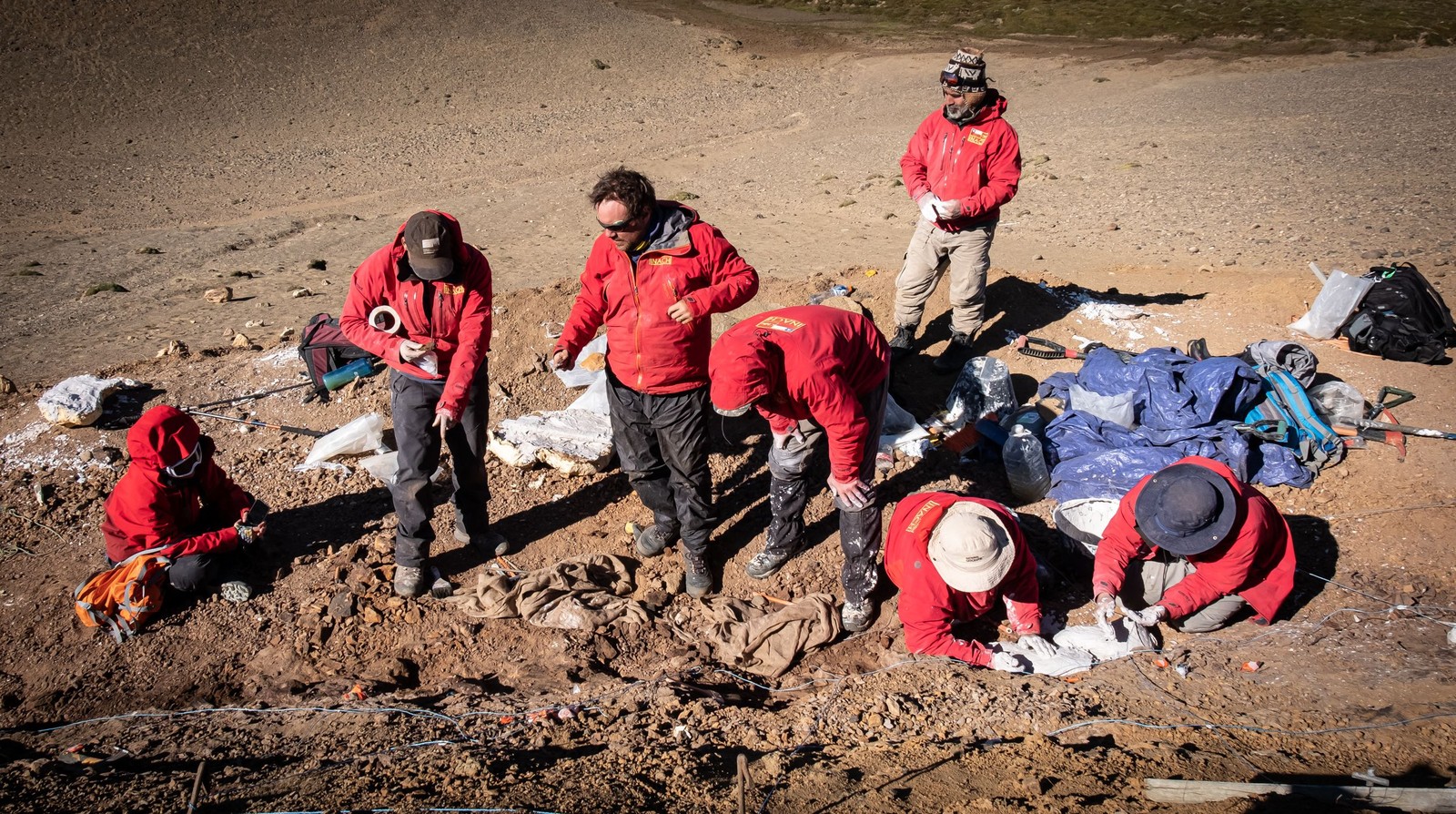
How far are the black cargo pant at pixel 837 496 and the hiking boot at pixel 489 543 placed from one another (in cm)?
154

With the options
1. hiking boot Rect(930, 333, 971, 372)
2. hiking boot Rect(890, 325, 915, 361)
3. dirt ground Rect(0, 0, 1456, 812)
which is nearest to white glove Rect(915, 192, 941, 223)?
hiking boot Rect(890, 325, 915, 361)

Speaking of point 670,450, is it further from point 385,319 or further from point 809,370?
point 385,319

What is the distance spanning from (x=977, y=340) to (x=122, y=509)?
526 centimetres

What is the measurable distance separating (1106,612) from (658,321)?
7.64 ft

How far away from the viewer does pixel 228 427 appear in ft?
18.5

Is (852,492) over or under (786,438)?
under

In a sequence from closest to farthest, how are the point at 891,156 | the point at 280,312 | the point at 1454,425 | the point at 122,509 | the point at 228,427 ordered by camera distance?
the point at 122,509, the point at 1454,425, the point at 228,427, the point at 280,312, the point at 891,156

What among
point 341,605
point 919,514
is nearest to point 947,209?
point 919,514

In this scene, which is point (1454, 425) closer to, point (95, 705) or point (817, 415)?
point (817, 415)

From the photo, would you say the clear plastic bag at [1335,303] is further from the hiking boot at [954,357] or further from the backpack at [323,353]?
the backpack at [323,353]

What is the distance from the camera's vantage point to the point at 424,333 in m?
4.00

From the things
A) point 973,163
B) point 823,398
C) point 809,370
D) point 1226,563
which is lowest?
point 1226,563

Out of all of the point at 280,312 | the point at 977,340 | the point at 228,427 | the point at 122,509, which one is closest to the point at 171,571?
the point at 122,509

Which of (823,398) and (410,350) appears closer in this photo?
(823,398)
